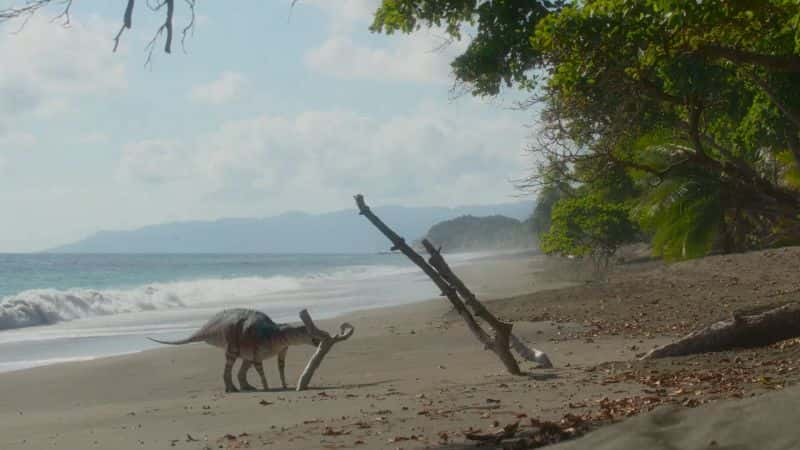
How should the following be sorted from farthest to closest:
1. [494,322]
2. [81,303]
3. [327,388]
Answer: [81,303], [327,388], [494,322]

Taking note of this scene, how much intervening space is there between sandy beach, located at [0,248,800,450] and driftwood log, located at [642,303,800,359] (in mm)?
531

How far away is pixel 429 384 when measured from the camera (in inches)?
491

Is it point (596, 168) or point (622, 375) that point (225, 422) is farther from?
point (596, 168)

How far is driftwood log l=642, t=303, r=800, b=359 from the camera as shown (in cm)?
1156

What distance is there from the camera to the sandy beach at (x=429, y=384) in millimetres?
8516

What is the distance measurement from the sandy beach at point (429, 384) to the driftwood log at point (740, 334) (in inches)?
20.9

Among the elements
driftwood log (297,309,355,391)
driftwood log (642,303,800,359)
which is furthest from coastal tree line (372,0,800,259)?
driftwood log (297,309,355,391)

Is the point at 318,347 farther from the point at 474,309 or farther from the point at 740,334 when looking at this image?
the point at 740,334

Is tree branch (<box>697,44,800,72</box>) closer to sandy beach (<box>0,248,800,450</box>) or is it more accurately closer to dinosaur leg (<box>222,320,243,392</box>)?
sandy beach (<box>0,248,800,450</box>)

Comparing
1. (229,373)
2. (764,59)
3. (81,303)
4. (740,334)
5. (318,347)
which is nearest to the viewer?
(764,59)

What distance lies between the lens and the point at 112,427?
421 inches

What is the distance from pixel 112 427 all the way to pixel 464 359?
21.0 ft

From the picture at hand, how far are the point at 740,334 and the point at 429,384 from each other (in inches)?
148

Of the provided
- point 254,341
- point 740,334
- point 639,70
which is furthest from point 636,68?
point 254,341
